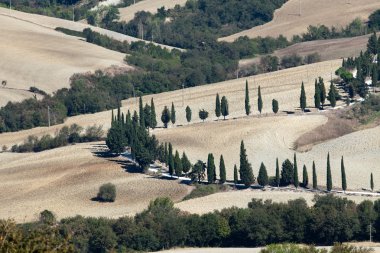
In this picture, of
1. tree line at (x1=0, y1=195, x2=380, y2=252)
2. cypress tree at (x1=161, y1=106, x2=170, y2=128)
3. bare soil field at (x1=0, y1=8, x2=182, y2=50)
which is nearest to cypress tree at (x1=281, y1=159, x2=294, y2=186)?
tree line at (x1=0, y1=195, x2=380, y2=252)

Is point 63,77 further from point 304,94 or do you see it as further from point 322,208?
point 322,208

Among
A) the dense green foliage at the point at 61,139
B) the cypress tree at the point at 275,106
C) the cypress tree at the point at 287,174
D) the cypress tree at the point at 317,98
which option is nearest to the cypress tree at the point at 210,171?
the cypress tree at the point at 287,174

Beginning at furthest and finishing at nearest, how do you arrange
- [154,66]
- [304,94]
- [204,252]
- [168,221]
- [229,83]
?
[154,66], [229,83], [304,94], [168,221], [204,252]

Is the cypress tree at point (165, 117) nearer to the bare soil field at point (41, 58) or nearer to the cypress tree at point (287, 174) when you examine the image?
the bare soil field at point (41, 58)

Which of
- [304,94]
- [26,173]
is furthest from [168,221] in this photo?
[304,94]

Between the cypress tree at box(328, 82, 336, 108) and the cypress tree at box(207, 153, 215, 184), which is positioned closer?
the cypress tree at box(207, 153, 215, 184)

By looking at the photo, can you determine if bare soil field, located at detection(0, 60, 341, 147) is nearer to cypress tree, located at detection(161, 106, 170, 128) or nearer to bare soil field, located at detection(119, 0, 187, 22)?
cypress tree, located at detection(161, 106, 170, 128)
